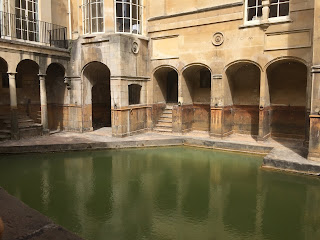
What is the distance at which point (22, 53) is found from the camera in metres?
12.5

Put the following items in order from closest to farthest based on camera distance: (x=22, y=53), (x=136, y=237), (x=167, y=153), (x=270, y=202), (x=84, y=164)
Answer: (x=136, y=237)
(x=270, y=202)
(x=84, y=164)
(x=167, y=153)
(x=22, y=53)

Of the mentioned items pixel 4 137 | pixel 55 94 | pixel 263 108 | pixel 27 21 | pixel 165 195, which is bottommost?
pixel 165 195

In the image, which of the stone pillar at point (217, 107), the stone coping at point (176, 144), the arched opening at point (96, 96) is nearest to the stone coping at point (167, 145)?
the stone coping at point (176, 144)

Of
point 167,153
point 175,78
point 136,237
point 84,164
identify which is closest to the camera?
point 136,237

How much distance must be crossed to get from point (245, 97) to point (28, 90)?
1162 cm

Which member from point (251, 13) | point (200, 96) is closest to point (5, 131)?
point (200, 96)

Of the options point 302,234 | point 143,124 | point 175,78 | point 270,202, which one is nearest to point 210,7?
point 175,78

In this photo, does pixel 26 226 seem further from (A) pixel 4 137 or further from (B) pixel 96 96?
(B) pixel 96 96

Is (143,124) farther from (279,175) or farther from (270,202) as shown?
(270,202)

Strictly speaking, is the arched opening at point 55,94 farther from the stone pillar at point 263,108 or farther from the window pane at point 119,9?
the stone pillar at point 263,108

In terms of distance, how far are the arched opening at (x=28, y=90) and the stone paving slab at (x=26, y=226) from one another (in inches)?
507

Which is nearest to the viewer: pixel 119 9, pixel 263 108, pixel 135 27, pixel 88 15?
pixel 263 108

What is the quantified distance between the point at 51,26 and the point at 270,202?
13478 mm

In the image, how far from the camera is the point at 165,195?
7.41m
